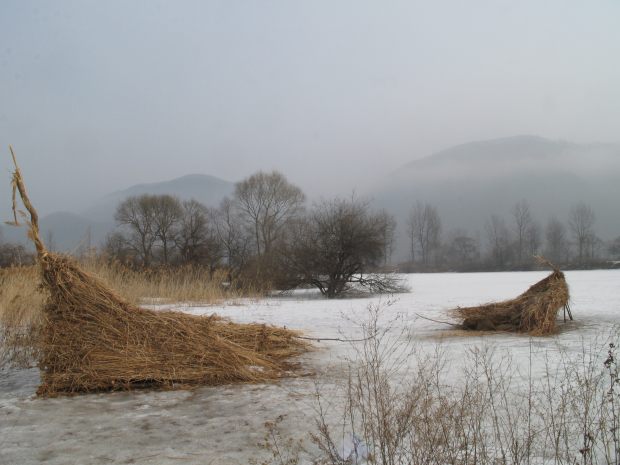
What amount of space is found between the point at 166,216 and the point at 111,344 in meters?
39.1

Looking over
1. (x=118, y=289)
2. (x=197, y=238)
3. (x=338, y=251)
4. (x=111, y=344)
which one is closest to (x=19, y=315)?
(x=118, y=289)

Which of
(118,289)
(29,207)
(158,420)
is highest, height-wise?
(29,207)

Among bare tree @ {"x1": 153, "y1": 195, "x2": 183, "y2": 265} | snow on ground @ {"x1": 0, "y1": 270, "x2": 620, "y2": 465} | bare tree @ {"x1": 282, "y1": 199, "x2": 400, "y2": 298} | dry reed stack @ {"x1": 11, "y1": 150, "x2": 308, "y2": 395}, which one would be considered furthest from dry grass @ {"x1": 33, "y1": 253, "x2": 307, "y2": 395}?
bare tree @ {"x1": 153, "y1": 195, "x2": 183, "y2": 265}

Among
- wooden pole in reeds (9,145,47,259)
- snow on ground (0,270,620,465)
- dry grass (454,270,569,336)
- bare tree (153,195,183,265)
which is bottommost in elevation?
snow on ground (0,270,620,465)

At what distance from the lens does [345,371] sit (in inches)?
206

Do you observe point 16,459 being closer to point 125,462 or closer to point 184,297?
point 125,462

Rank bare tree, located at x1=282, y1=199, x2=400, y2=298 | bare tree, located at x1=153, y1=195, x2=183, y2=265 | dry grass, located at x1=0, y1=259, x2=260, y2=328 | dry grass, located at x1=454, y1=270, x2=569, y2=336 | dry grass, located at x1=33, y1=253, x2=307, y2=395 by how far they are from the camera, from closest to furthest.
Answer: dry grass, located at x1=33, y1=253, x2=307, y2=395 < dry grass, located at x1=454, y1=270, x2=569, y2=336 < dry grass, located at x1=0, y1=259, x2=260, y2=328 < bare tree, located at x1=282, y1=199, x2=400, y2=298 < bare tree, located at x1=153, y1=195, x2=183, y2=265

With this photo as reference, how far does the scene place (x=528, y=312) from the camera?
7.61m

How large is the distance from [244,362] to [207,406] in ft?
3.98

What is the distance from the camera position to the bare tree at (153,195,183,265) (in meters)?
41.2

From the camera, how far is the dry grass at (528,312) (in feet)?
24.5

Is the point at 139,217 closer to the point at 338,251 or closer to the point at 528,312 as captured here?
the point at 338,251

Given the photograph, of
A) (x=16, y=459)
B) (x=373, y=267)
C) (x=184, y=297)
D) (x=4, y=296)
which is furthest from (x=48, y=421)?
(x=373, y=267)

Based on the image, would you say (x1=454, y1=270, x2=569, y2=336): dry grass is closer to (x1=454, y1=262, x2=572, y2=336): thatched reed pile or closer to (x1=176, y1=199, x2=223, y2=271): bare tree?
(x1=454, y1=262, x2=572, y2=336): thatched reed pile
